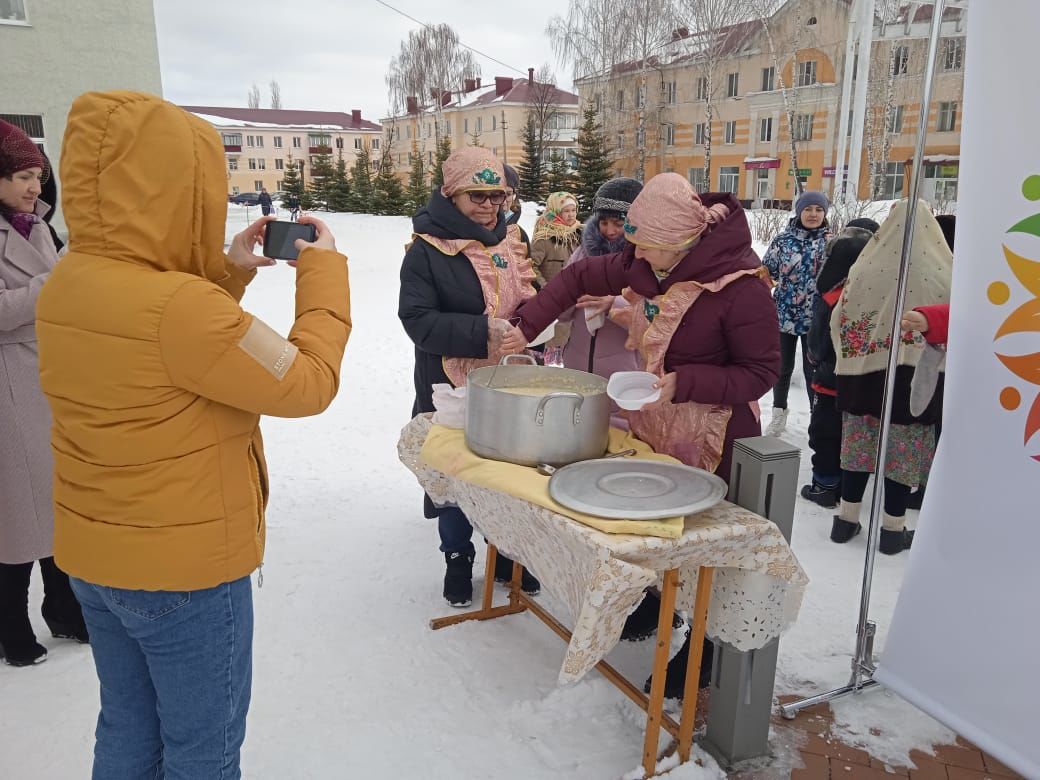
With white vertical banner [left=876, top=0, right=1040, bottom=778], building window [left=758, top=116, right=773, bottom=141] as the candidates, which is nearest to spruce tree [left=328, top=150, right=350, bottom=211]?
building window [left=758, top=116, right=773, bottom=141]

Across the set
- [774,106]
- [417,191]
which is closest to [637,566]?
[417,191]

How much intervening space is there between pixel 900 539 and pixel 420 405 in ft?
8.12

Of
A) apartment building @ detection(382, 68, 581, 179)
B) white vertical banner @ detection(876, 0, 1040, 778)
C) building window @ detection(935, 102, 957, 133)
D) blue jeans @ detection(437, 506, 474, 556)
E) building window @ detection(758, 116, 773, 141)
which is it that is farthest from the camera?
apartment building @ detection(382, 68, 581, 179)

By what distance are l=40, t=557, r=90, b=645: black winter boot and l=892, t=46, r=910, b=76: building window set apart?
21.1 meters

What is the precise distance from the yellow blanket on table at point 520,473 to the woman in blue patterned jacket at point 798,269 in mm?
3616

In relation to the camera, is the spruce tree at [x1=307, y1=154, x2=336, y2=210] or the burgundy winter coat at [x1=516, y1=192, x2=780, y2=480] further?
the spruce tree at [x1=307, y1=154, x2=336, y2=210]

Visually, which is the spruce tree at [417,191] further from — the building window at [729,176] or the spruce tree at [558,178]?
the building window at [729,176]

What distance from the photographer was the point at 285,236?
171 cm

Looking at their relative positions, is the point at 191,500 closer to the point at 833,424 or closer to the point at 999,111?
the point at 999,111

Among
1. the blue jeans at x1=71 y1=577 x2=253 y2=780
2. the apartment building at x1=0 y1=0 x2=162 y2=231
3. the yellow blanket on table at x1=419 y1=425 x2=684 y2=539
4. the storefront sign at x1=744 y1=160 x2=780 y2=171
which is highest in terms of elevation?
the apartment building at x1=0 y1=0 x2=162 y2=231

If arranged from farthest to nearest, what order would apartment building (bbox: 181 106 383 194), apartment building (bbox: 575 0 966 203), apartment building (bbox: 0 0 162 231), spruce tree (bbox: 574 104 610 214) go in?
apartment building (bbox: 181 106 383 194) → spruce tree (bbox: 574 104 610 214) → apartment building (bbox: 575 0 966 203) → apartment building (bbox: 0 0 162 231)

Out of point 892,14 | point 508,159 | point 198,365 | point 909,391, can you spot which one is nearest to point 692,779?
point 198,365

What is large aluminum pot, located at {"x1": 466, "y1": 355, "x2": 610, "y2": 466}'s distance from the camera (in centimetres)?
203

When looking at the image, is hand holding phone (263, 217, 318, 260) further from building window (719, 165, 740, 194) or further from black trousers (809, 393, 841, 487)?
building window (719, 165, 740, 194)
